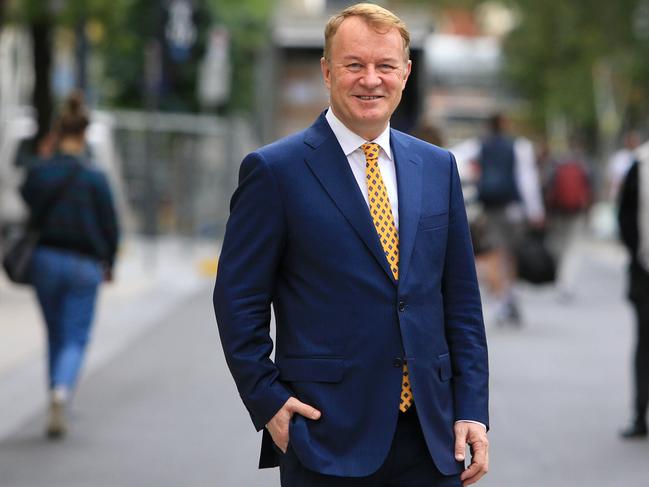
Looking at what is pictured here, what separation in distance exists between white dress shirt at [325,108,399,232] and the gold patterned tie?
0.01 meters

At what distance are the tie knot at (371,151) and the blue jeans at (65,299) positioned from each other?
16.4 ft

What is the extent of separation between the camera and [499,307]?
48.6 ft

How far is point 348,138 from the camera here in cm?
391

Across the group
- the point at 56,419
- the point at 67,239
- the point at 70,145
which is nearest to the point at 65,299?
the point at 67,239

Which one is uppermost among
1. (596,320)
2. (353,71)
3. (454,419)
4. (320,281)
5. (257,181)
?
(353,71)

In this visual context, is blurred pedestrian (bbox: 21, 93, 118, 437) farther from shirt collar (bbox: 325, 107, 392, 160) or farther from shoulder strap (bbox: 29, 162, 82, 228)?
shirt collar (bbox: 325, 107, 392, 160)

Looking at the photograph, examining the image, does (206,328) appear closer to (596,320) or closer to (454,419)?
(596,320)

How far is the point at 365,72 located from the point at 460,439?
0.92 meters

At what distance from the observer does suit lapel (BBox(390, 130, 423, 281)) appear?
3.81m

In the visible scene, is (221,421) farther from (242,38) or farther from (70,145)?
(242,38)

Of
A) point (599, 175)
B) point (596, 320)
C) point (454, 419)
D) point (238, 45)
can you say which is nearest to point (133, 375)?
point (596, 320)

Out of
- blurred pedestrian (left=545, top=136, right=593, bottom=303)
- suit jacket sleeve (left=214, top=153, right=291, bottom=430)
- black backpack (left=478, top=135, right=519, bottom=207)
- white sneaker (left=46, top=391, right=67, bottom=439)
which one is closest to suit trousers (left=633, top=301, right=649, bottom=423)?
white sneaker (left=46, top=391, right=67, bottom=439)

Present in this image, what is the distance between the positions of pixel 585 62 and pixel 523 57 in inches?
373

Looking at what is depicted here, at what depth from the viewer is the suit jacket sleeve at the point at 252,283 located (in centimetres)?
378
